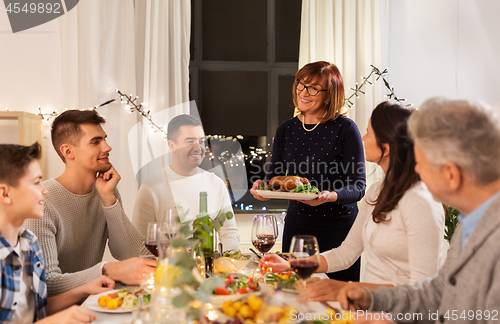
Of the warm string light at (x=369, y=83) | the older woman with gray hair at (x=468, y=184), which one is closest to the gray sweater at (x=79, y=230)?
the older woman with gray hair at (x=468, y=184)

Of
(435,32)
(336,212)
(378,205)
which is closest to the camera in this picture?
(378,205)

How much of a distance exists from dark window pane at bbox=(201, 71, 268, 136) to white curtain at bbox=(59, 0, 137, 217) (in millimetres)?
703

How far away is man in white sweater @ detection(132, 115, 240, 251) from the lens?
7.59 ft

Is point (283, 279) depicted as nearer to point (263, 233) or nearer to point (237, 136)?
point (263, 233)

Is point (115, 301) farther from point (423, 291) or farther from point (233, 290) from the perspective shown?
point (423, 291)

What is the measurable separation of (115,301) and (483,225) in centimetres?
100

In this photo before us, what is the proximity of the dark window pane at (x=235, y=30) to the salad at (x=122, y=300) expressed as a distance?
293 centimetres

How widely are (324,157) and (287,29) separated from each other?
196 centimetres

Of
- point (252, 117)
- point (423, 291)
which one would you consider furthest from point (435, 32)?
point (423, 291)

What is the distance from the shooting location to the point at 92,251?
1.98m

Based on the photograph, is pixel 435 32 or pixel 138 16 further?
pixel 435 32

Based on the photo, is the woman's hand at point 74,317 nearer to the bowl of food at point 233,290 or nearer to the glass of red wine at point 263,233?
the bowl of food at point 233,290

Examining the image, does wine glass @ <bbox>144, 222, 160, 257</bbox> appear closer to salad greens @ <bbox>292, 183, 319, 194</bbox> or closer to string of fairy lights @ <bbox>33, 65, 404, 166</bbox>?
salad greens @ <bbox>292, 183, 319, 194</bbox>

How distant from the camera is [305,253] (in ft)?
3.92
